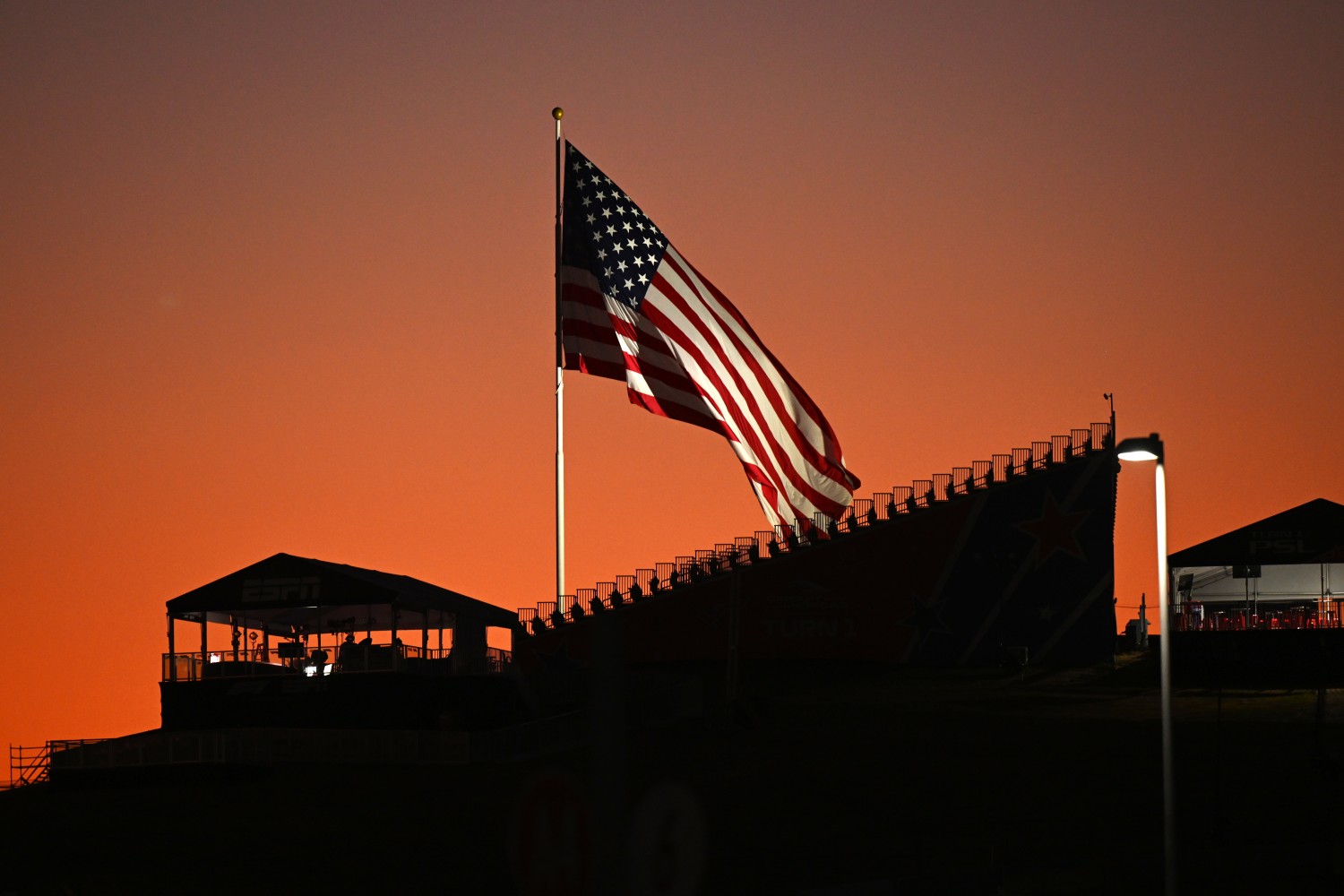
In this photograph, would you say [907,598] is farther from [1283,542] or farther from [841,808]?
[841,808]

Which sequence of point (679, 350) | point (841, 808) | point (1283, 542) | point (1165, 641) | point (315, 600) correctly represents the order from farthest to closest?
point (1283, 542) → point (315, 600) → point (679, 350) → point (841, 808) → point (1165, 641)

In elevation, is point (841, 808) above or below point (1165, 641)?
below

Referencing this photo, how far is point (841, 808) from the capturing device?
108 feet

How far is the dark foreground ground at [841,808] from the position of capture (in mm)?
25094

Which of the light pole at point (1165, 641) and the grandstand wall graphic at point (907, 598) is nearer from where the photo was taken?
the light pole at point (1165, 641)

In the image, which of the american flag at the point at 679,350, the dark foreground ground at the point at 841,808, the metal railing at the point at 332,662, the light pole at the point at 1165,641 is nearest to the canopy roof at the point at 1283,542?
the dark foreground ground at the point at 841,808

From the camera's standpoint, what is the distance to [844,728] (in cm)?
4584

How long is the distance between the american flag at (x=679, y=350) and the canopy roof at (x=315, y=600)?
9325 millimetres

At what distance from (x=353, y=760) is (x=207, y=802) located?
711 centimetres

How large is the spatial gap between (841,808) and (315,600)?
22677 millimetres

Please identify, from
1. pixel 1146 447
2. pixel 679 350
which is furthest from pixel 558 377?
A: pixel 1146 447

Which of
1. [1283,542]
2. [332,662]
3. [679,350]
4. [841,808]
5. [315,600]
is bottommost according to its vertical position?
[841,808]

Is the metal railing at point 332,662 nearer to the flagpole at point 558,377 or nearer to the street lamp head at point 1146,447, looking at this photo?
the flagpole at point 558,377

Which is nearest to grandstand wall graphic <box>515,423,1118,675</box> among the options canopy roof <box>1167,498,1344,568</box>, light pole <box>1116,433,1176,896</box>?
canopy roof <box>1167,498,1344,568</box>
